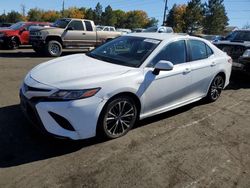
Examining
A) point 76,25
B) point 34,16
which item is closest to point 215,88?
point 76,25

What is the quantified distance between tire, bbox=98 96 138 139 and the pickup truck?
1017cm

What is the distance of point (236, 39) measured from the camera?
1026 cm

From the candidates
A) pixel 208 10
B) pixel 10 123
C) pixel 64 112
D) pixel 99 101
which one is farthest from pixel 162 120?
pixel 208 10

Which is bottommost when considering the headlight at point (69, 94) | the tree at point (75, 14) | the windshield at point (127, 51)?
the headlight at point (69, 94)

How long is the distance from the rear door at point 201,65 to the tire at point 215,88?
0.24 metres

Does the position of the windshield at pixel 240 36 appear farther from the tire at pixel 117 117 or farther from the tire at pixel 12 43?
the tire at pixel 12 43

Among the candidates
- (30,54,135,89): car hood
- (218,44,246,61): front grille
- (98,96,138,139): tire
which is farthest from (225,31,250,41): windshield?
(98,96,138,139): tire

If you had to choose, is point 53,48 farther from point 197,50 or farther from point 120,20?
point 120,20

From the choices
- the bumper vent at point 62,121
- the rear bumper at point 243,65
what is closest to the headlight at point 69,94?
the bumper vent at point 62,121

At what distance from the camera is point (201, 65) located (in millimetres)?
5875

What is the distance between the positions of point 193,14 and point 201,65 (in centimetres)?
6343

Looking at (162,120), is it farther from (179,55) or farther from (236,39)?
(236,39)

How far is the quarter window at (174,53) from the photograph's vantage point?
5060 mm

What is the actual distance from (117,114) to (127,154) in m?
0.64
